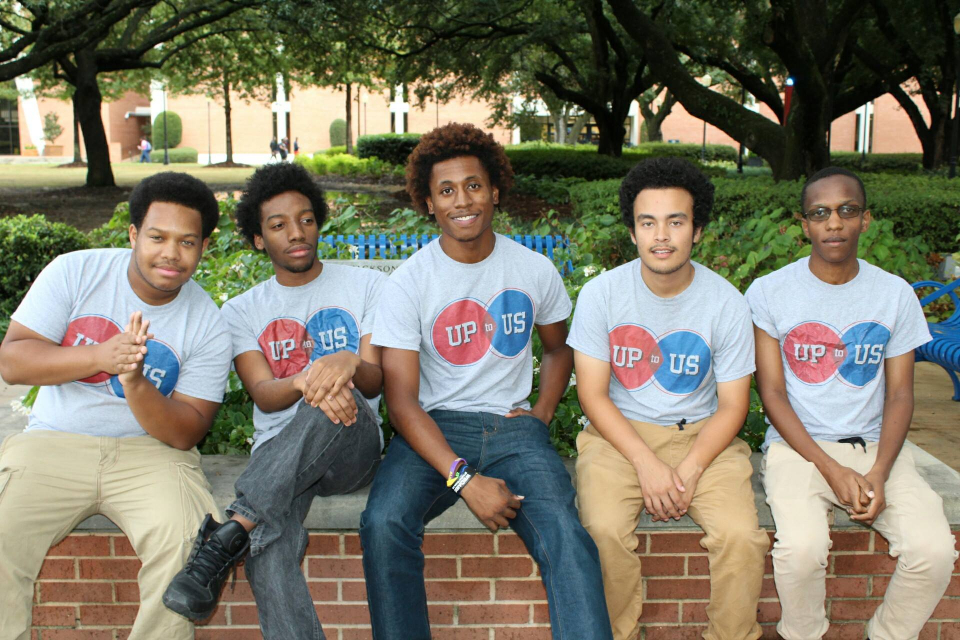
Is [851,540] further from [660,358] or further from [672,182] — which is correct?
[672,182]

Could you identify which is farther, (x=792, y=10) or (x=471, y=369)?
(x=792, y=10)

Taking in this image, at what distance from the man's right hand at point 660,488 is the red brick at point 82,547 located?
1.84m

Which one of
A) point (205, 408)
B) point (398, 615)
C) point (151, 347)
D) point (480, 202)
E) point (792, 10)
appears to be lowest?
point (398, 615)

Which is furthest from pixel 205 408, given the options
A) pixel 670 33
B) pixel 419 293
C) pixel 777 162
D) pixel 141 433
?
pixel 670 33

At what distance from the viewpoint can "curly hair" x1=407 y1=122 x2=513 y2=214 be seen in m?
3.36

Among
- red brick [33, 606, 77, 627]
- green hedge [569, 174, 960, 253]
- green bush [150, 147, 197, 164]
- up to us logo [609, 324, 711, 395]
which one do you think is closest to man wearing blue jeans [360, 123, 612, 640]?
up to us logo [609, 324, 711, 395]

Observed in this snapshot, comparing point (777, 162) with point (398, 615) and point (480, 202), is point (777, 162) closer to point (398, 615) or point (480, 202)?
point (480, 202)

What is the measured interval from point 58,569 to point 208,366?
0.86 metres

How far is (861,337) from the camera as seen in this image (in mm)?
3076

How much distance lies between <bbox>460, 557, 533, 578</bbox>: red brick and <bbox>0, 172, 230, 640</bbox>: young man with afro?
2.96 feet

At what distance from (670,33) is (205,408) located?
18.4m

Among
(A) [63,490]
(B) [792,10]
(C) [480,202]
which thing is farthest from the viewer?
(B) [792,10]

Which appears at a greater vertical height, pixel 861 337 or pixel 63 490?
pixel 861 337

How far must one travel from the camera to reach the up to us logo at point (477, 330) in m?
3.13
